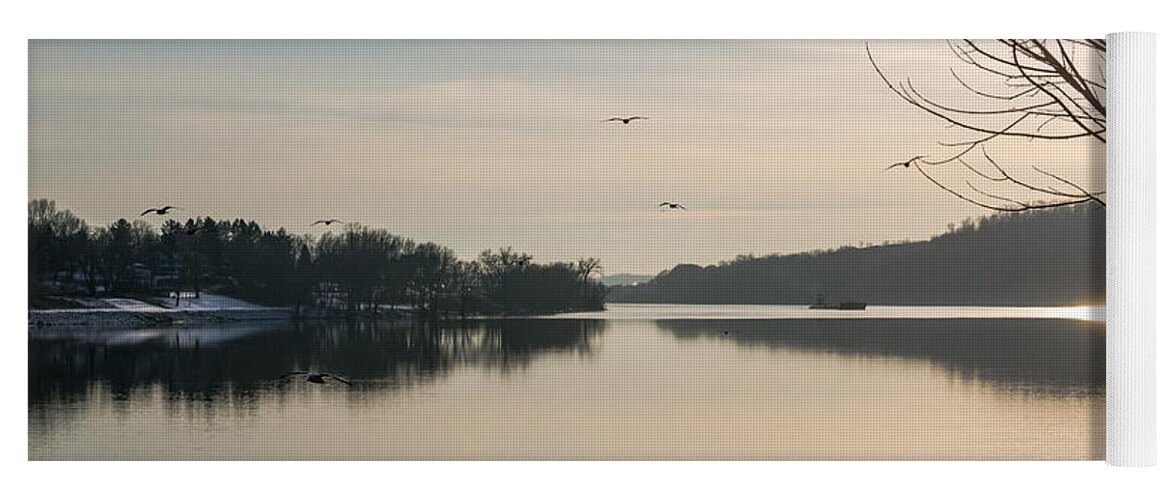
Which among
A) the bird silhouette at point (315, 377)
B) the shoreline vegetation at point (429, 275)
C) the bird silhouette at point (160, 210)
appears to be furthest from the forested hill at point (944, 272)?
the bird silhouette at point (160, 210)

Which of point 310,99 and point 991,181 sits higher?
point 310,99

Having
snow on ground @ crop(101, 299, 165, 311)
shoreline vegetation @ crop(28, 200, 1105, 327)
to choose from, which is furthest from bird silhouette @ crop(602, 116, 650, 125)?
snow on ground @ crop(101, 299, 165, 311)

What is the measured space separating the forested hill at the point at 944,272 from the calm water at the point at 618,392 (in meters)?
0.10

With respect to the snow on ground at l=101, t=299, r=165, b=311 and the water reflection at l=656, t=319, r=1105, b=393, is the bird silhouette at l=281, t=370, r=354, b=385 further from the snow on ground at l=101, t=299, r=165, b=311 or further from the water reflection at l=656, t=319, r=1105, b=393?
the water reflection at l=656, t=319, r=1105, b=393

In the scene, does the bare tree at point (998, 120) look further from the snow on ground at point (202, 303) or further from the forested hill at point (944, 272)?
the snow on ground at point (202, 303)

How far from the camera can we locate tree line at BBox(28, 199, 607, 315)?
6.91 m

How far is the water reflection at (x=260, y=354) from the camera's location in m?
6.75

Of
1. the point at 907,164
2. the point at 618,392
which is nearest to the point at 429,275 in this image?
the point at 618,392

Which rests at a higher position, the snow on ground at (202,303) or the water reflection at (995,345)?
the snow on ground at (202,303)
